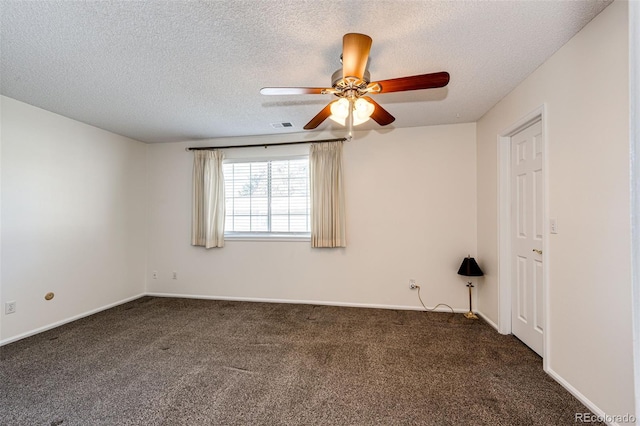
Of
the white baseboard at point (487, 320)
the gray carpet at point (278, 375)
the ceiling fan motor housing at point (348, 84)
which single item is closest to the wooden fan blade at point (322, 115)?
the ceiling fan motor housing at point (348, 84)

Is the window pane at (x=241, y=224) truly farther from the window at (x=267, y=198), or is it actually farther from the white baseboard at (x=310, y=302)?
the white baseboard at (x=310, y=302)

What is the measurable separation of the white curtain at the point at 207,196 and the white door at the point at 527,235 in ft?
12.3

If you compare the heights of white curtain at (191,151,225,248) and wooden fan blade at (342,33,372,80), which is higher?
wooden fan blade at (342,33,372,80)

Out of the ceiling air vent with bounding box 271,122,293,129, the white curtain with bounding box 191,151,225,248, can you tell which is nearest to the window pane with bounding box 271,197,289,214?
the white curtain with bounding box 191,151,225,248

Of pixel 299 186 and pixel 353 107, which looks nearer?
pixel 353 107

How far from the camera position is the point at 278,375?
7.07 feet

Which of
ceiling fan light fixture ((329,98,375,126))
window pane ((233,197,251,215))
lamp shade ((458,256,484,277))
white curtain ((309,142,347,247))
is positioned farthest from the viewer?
window pane ((233,197,251,215))

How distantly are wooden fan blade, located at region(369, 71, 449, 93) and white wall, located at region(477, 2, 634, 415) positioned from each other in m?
0.93

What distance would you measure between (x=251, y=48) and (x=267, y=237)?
104 inches

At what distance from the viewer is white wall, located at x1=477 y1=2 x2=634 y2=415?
1507mm

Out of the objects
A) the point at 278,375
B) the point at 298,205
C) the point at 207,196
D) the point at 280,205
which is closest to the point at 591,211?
the point at 278,375

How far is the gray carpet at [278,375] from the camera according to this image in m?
1.74

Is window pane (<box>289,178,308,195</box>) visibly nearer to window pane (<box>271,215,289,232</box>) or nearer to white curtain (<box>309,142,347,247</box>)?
white curtain (<box>309,142,347,247</box>)

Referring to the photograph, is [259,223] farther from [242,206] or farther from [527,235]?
[527,235]
